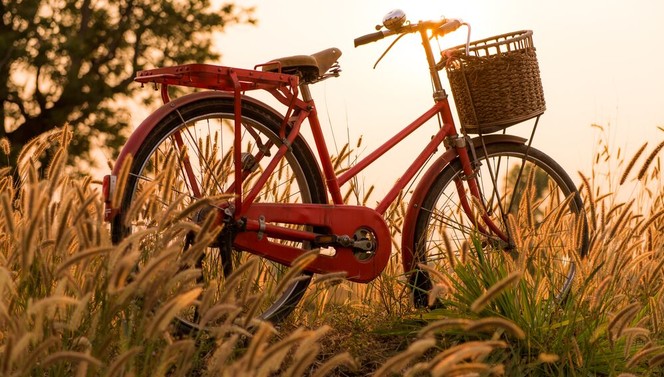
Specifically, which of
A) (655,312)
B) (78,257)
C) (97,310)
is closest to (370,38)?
(655,312)

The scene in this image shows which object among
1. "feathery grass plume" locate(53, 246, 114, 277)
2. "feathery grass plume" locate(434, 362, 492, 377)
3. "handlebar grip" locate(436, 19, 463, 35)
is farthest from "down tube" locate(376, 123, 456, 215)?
"feathery grass plume" locate(53, 246, 114, 277)

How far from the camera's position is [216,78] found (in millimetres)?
4113

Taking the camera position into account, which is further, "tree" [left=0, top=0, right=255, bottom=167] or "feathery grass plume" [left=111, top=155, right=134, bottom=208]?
"tree" [left=0, top=0, right=255, bottom=167]

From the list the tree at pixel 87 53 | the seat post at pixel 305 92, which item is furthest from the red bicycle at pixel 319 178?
the tree at pixel 87 53

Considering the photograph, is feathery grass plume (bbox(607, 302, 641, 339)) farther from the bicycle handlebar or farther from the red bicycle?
the bicycle handlebar

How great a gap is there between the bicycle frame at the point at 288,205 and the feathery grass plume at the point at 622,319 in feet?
5.02

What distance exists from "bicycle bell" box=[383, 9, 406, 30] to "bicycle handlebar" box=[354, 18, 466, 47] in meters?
0.03

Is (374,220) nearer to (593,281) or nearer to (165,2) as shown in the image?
(593,281)

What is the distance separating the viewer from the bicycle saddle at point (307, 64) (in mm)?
4352

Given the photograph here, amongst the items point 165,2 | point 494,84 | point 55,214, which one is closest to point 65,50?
point 165,2

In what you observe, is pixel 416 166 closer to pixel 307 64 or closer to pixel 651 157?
pixel 307 64

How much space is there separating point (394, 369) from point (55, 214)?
145 cm

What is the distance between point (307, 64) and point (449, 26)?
0.86m

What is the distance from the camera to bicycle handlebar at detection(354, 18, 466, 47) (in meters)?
4.81
